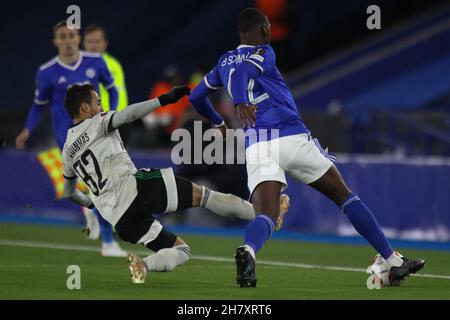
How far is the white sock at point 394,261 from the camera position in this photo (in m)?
9.08

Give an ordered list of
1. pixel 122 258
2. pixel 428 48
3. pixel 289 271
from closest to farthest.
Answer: pixel 289 271
pixel 122 258
pixel 428 48

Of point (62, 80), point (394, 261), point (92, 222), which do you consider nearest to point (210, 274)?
point (394, 261)

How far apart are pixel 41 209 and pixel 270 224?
1140 centimetres

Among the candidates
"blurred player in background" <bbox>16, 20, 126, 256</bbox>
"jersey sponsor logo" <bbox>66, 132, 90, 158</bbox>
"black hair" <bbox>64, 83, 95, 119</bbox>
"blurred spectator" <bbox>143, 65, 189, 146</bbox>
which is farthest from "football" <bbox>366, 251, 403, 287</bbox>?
"blurred spectator" <bbox>143, 65, 189, 146</bbox>

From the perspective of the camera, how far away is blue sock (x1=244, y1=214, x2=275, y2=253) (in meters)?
8.72

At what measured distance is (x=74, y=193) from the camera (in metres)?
10.1

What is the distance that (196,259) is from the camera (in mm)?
11938

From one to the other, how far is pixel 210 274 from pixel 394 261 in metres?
1.85

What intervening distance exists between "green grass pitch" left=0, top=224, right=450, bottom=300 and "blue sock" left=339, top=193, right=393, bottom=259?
323mm

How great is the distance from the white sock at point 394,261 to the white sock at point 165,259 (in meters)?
1.54

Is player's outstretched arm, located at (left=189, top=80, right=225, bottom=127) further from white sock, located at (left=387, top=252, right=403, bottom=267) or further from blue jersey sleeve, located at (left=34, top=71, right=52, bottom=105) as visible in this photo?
blue jersey sleeve, located at (left=34, top=71, right=52, bottom=105)

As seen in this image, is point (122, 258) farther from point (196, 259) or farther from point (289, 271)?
point (289, 271)

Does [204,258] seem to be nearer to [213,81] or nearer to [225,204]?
[225,204]
